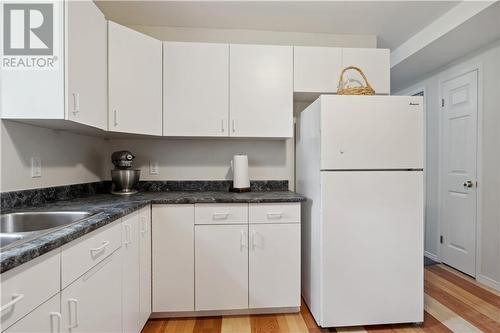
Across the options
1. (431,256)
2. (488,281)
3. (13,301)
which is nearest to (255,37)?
(13,301)

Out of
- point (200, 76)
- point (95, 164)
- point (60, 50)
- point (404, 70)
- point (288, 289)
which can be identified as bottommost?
point (288, 289)

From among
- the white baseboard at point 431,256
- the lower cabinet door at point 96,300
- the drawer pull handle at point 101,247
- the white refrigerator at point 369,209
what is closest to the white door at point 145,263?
the lower cabinet door at point 96,300

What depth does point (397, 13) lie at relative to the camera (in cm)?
208

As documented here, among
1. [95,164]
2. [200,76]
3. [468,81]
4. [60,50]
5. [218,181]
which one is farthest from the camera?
[468,81]

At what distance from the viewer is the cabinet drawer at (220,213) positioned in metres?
1.78

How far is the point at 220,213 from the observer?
1788 millimetres

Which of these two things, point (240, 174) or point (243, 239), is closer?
point (243, 239)

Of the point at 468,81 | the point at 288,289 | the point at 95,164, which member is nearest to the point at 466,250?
the point at 468,81

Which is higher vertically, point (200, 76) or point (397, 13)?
point (397, 13)

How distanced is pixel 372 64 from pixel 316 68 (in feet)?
1.64

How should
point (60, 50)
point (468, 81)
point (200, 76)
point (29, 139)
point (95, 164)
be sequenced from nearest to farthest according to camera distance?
1. point (60, 50)
2. point (29, 139)
3. point (200, 76)
4. point (95, 164)
5. point (468, 81)

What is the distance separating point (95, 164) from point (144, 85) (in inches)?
32.5

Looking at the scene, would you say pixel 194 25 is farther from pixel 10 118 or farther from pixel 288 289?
pixel 288 289

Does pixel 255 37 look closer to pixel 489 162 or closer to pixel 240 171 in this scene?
pixel 240 171
